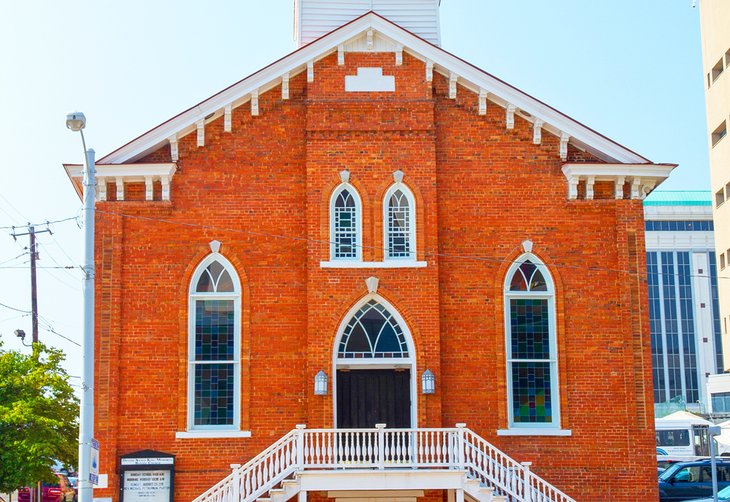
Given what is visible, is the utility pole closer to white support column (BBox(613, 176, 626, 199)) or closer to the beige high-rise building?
white support column (BBox(613, 176, 626, 199))

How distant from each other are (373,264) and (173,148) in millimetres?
4995

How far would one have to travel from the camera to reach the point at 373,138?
23703 millimetres

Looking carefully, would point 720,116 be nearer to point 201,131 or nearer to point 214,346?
point 201,131

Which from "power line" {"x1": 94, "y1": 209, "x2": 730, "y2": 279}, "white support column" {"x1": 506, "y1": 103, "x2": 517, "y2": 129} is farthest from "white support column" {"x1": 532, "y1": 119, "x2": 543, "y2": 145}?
"power line" {"x1": 94, "y1": 209, "x2": 730, "y2": 279}

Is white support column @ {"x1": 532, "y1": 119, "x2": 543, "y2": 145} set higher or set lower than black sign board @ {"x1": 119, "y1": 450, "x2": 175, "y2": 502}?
higher

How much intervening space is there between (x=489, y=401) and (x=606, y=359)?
2685 millimetres

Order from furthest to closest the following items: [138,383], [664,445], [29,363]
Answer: [664,445], [29,363], [138,383]

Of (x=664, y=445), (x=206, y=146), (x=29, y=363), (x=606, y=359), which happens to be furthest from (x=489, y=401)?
(x=664, y=445)

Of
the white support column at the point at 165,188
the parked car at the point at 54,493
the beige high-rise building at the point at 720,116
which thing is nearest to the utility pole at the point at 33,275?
the parked car at the point at 54,493

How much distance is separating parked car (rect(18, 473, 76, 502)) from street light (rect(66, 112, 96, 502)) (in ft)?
61.8

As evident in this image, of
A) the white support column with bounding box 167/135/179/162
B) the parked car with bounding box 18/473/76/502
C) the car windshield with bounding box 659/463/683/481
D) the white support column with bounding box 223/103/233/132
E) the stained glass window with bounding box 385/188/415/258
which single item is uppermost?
the white support column with bounding box 223/103/233/132

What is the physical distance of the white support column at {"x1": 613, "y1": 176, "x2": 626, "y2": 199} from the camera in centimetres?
2375

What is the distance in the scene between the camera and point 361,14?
93.0 feet

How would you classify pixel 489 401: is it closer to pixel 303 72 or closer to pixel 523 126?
pixel 523 126
